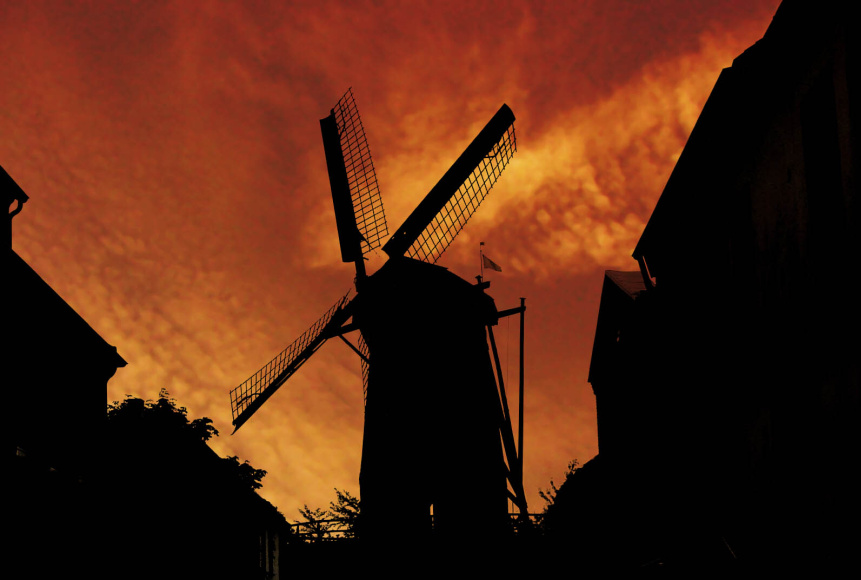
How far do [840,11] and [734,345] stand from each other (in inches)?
231

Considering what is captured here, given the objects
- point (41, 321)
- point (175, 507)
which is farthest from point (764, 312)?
point (41, 321)

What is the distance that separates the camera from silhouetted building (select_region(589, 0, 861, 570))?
30.9ft

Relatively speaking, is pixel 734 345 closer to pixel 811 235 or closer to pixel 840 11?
pixel 811 235

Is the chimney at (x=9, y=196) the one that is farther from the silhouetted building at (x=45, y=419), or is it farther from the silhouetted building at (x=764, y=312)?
the silhouetted building at (x=764, y=312)

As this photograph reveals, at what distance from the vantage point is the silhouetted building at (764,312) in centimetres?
941

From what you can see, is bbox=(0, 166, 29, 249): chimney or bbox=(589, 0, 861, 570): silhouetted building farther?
bbox=(0, 166, 29, 249): chimney

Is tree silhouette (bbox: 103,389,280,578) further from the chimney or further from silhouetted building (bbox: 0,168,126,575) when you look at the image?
the chimney

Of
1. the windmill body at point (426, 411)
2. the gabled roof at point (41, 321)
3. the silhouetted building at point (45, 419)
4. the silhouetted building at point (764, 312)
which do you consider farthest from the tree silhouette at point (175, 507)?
the silhouetted building at point (764, 312)

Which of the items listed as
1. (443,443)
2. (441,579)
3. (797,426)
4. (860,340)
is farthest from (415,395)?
(860,340)

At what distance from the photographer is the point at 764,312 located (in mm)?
11758

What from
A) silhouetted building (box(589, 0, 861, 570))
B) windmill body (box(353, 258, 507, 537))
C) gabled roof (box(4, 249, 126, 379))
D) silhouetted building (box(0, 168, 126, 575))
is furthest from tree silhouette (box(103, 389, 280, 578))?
silhouetted building (box(589, 0, 861, 570))

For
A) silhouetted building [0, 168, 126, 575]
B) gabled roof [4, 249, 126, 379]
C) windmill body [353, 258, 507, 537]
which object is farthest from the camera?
windmill body [353, 258, 507, 537]

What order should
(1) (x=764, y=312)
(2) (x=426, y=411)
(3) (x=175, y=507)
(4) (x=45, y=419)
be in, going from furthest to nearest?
(2) (x=426, y=411)
(3) (x=175, y=507)
(4) (x=45, y=419)
(1) (x=764, y=312)

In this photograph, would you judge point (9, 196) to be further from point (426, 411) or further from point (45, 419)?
point (426, 411)
